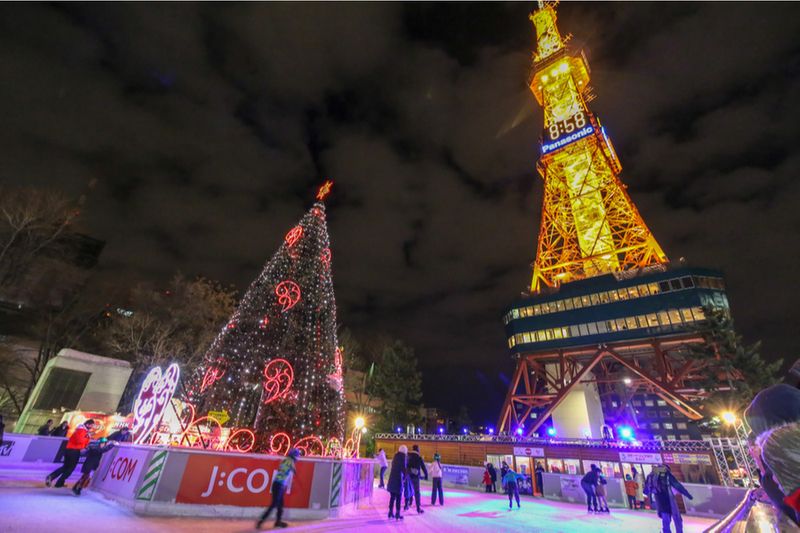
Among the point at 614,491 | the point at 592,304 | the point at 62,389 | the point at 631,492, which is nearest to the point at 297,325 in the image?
the point at 614,491

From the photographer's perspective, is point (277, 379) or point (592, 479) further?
point (592, 479)

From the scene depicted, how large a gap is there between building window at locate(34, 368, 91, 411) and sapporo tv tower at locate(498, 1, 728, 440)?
40.7 m

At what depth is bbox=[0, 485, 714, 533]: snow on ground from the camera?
5.04 m

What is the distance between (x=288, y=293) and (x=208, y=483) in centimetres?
699

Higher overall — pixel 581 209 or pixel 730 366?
pixel 581 209

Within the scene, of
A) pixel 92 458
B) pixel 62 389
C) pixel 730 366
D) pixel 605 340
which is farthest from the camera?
pixel 605 340

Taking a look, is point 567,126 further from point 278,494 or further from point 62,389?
point 62,389

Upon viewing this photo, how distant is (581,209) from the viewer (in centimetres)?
4869

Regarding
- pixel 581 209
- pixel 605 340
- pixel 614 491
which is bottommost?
pixel 614 491

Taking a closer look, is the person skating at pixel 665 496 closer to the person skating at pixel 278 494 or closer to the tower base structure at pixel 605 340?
the person skating at pixel 278 494

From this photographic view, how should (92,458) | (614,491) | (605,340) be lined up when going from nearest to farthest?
(92,458), (614,491), (605,340)

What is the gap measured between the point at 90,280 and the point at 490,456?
1385 inches

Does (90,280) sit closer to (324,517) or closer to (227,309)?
(227,309)

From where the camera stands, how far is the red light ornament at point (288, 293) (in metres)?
12.7
